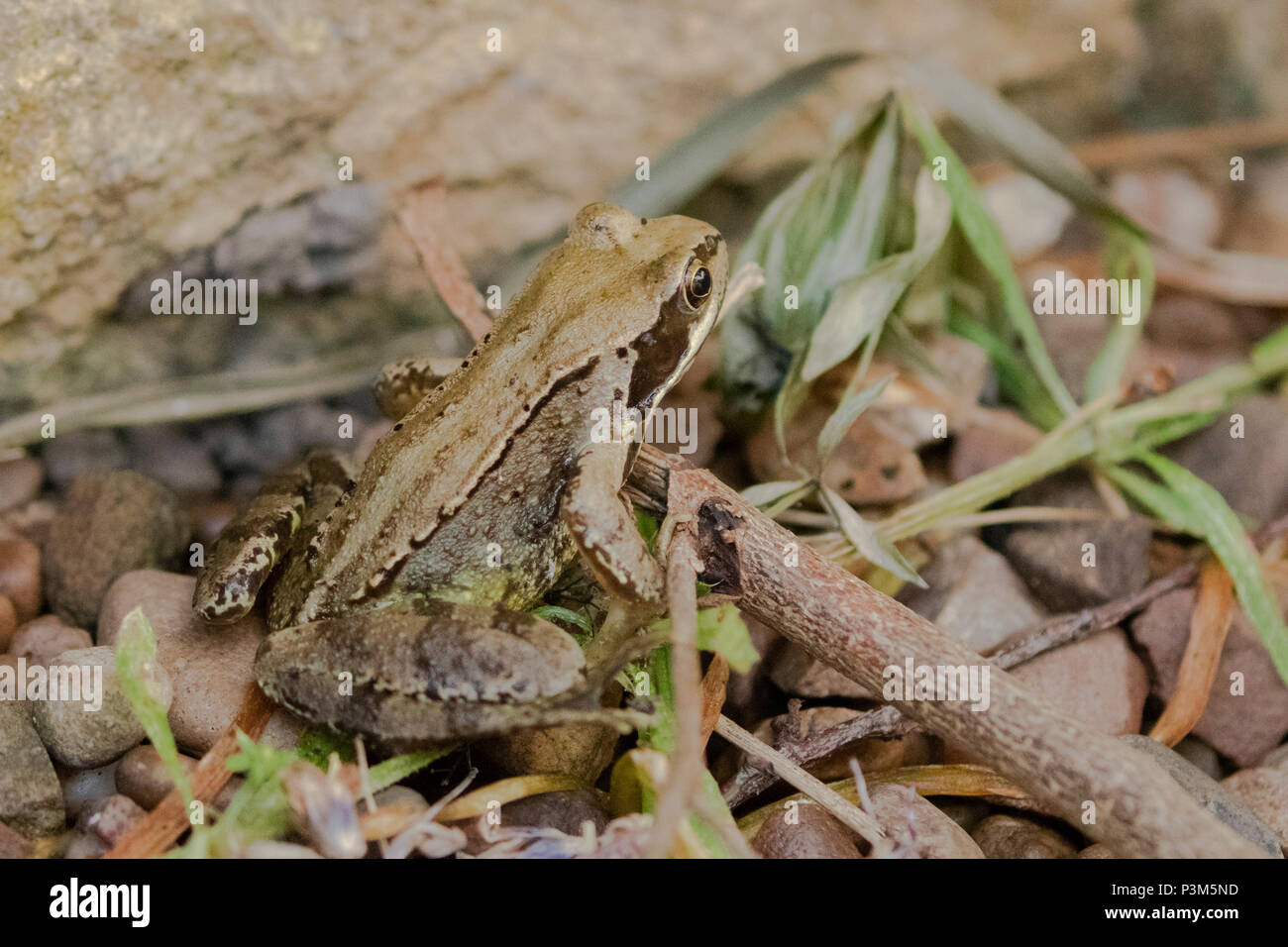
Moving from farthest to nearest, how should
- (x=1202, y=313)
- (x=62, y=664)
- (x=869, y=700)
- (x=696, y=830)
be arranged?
(x=1202, y=313)
(x=869, y=700)
(x=62, y=664)
(x=696, y=830)

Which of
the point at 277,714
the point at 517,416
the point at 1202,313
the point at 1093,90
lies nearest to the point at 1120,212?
the point at 1202,313

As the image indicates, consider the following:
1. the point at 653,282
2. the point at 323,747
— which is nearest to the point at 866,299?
the point at 653,282

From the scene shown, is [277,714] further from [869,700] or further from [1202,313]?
[1202,313]

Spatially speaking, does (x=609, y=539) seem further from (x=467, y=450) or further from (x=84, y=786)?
(x=84, y=786)

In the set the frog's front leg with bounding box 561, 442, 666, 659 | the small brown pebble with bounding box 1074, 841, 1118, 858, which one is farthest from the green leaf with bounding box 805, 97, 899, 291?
the small brown pebble with bounding box 1074, 841, 1118, 858

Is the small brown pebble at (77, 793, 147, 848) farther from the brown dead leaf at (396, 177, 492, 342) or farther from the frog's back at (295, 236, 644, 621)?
the brown dead leaf at (396, 177, 492, 342)

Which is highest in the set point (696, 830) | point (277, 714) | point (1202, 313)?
point (1202, 313)
